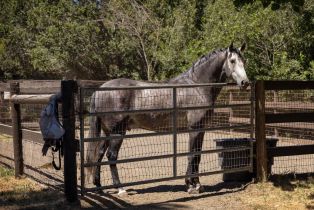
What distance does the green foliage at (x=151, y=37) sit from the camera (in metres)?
15.7

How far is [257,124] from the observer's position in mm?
7621

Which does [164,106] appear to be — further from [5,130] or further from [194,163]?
[5,130]

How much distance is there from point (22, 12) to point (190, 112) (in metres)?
23.0

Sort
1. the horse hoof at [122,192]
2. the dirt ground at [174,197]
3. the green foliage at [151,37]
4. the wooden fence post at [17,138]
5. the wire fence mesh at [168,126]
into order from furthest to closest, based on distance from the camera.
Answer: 1. the green foliage at [151,37]
2. the wooden fence post at [17,138]
3. the horse hoof at [122,192]
4. the wire fence mesh at [168,126]
5. the dirt ground at [174,197]

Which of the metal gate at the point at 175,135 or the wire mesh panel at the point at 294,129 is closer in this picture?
the metal gate at the point at 175,135

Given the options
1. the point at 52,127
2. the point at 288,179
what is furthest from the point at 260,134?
the point at 52,127

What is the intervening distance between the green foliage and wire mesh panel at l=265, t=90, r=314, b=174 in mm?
4003

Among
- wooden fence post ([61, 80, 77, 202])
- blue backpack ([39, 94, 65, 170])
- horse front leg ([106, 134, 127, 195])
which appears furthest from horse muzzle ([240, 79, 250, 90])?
blue backpack ([39, 94, 65, 170])

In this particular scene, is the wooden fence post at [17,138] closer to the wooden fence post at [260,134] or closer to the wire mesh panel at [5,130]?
the wire mesh panel at [5,130]

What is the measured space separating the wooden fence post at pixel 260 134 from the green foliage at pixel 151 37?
25.3ft

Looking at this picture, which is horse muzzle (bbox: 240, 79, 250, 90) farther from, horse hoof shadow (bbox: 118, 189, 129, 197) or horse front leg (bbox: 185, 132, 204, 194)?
horse hoof shadow (bbox: 118, 189, 129, 197)

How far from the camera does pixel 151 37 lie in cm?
2089

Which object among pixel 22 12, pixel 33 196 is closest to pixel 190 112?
pixel 33 196

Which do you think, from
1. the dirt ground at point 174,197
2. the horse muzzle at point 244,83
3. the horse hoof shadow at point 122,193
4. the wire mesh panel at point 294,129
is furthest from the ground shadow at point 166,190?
the horse muzzle at point 244,83
